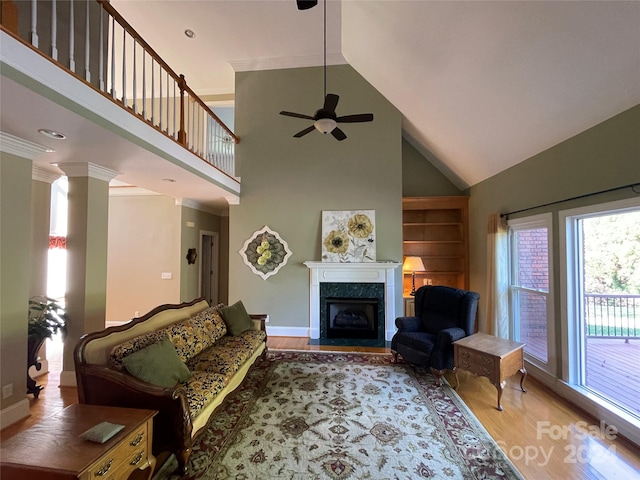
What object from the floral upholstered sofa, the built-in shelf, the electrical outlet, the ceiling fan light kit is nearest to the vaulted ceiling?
the built-in shelf

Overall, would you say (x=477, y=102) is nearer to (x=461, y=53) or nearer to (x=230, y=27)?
(x=461, y=53)

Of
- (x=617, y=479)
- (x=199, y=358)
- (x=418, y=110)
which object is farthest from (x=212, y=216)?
(x=617, y=479)

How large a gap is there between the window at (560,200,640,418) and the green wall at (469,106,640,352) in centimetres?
15

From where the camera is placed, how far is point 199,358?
282cm

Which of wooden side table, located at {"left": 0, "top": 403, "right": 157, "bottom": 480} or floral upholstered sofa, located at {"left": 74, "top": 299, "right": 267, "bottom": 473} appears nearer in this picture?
wooden side table, located at {"left": 0, "top": 403, "right": 157, "bottom": 480}

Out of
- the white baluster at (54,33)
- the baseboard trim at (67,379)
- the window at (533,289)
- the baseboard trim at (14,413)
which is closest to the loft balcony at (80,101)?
the white baluster at (54,33)

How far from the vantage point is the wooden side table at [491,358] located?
2701mm

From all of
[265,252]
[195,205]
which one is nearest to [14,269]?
[265,252]

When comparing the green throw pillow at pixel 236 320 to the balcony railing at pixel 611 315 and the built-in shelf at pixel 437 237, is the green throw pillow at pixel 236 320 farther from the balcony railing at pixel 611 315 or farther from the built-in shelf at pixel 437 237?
the balcony railing at pixel 611 315

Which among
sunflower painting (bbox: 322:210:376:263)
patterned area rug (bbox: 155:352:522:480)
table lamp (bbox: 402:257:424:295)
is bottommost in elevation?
patterned area rug (bbox: 155:352:522:480)

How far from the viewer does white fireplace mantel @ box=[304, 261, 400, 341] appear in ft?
15.9

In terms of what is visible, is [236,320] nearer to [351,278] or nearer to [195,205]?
[351,278]

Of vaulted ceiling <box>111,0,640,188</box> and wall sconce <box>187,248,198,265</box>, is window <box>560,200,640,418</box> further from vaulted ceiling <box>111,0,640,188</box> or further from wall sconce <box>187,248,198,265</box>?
wall sconce <box>187,248,198,265</box>

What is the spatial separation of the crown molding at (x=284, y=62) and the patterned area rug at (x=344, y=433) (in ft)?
17.1
